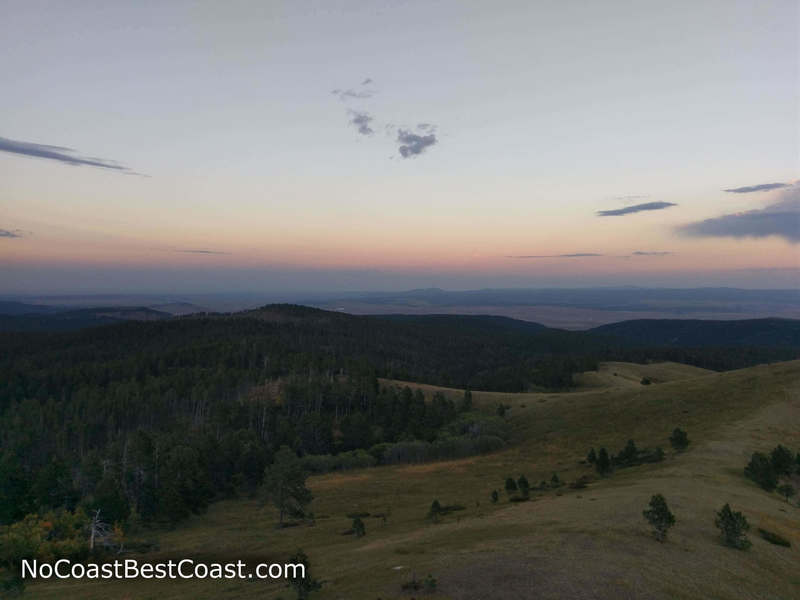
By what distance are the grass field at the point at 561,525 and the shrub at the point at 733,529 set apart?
0.87 meters

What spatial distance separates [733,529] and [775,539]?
5.04 meters

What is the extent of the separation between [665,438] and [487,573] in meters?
70.8

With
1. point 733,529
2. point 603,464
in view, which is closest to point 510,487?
point 603,464

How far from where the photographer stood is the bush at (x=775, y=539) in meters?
32.9

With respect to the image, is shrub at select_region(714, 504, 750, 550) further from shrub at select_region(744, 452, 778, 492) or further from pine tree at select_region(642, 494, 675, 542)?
shrub at select_region(744, 452, 778, 492)

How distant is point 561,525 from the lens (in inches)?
1378

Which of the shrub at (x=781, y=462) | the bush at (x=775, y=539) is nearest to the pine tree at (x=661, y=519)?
the bush at (x=775, y=539)

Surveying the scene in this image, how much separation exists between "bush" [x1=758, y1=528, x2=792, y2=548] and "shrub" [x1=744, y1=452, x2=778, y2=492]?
19896mm

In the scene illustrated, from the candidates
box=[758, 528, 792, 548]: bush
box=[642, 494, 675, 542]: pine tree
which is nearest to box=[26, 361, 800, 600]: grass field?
box=[758, 528, 792, 548]: bush

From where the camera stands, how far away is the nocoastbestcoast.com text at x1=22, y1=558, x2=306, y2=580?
41.6 m

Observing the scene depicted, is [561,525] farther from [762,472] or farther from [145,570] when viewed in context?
[145,570]

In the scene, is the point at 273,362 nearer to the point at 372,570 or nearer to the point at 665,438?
the point at 665,438

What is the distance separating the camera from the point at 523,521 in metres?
39.3

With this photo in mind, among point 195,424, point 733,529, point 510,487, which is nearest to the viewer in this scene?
point 733,529
